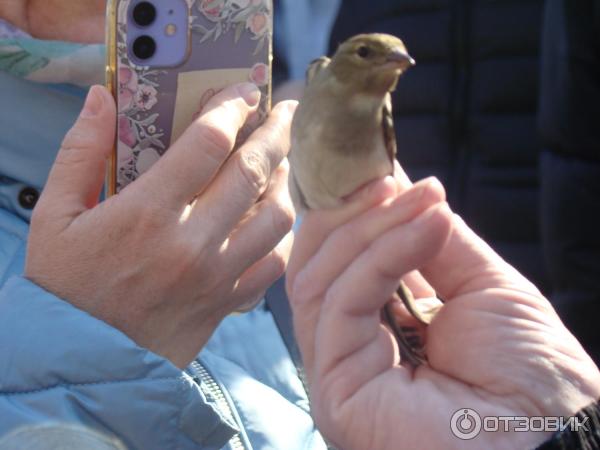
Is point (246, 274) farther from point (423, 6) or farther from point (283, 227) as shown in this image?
point (423, 6)

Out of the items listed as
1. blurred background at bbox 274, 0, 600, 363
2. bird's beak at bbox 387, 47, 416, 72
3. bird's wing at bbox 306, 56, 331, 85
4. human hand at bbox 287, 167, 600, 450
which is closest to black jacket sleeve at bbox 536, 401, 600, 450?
human hand at bbox 287, 167, 600, 450

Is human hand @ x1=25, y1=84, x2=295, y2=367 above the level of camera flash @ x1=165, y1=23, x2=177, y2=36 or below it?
below

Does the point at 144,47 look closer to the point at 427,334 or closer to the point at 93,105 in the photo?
the point at 93,105

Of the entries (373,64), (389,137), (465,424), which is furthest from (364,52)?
(465,424)

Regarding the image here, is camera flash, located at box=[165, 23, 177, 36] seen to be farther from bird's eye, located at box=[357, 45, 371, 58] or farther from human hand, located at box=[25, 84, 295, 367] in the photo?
bird's eye, located at box=[357, 45, 371, 58]

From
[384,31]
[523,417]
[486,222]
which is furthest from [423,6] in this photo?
[523,417]
